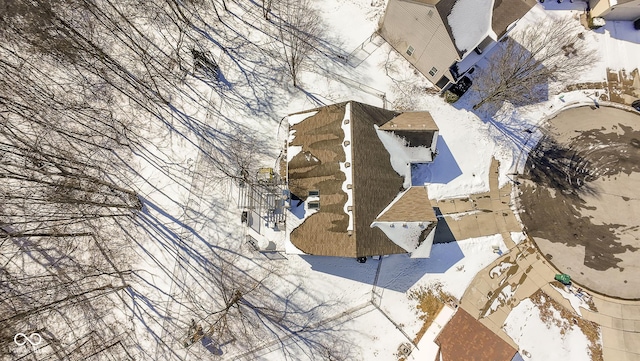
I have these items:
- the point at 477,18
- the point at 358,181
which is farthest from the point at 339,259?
the point at 477,18

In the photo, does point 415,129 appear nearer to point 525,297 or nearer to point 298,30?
point 298,30

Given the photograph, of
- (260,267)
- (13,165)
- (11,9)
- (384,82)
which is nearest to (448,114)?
(384,82)

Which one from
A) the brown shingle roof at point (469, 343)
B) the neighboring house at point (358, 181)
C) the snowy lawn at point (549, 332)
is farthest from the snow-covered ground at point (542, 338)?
the neighboring house at point (358, 181)

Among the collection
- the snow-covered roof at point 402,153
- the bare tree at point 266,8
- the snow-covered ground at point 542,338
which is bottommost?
the snow-covered ground at point 542,338

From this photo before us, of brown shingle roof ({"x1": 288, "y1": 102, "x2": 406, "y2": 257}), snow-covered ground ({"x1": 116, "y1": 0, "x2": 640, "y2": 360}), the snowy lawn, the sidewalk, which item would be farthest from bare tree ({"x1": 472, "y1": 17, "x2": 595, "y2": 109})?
the snowy lawn

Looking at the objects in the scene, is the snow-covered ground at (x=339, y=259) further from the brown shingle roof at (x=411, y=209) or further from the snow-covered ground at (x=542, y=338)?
the brown shingle roof at (x=411, y=209)
